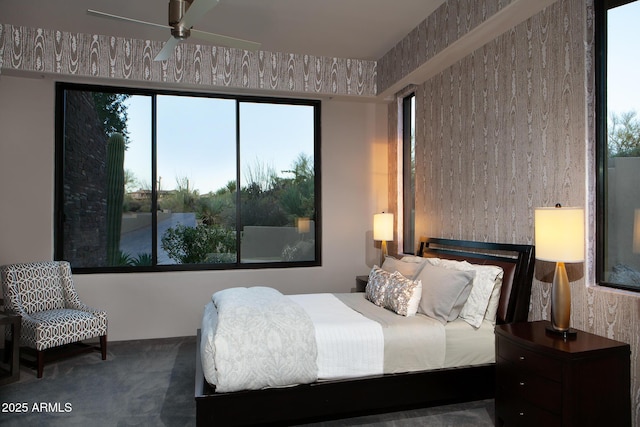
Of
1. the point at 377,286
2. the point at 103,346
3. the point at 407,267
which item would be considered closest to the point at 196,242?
the point at 103,346

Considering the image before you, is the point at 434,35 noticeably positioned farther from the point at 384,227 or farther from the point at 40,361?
the point at 40,361

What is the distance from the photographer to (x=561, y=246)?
7.77ft

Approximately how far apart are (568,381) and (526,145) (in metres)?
1.66

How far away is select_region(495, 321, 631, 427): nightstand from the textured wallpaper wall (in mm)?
237

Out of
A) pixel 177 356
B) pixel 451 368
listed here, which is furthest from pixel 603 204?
pixel 177 356

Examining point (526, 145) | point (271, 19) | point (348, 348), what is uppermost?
point (271, 19)

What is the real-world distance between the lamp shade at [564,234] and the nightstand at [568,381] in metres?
0.46

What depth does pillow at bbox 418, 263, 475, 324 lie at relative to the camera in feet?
9.62

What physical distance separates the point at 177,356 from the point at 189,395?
97 cm

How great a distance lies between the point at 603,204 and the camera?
8.36 ft

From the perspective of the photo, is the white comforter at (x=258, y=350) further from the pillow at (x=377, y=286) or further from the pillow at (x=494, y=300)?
the pillow at (x=494, y=300)

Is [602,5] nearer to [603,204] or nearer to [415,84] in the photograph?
[603,204]

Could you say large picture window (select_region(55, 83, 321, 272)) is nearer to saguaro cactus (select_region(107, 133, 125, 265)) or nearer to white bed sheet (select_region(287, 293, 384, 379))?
saguaro cactus (select_region(107, 133, 125, 265))

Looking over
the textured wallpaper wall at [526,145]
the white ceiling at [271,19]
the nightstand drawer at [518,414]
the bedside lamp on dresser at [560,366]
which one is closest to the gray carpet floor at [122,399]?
the nightstand drawer at [518,414]
